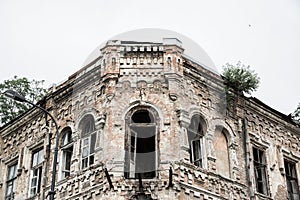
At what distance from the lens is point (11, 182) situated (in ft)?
69.3

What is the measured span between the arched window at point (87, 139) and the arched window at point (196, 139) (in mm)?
3121

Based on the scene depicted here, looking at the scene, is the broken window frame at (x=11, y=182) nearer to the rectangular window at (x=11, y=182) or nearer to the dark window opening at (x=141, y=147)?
the rectangular window at (x=11, y=182)

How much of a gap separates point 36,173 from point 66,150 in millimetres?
2075

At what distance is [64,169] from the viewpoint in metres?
18.2

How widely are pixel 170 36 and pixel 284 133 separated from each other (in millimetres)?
6325

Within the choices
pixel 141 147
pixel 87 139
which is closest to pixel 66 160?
pixel 87 139

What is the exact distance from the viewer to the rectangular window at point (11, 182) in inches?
818

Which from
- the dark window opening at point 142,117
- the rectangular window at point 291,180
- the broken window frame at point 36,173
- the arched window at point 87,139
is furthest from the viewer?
the rectangular window at point 291,180

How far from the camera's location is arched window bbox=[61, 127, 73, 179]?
59.4 ft

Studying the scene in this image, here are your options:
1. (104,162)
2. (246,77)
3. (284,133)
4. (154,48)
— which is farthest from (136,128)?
(284,133)

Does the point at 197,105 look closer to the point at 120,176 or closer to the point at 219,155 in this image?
the point at 219,155

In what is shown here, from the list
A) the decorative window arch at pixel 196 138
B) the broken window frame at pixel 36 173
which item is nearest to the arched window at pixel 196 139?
the decorative window arch at pixel 196 138

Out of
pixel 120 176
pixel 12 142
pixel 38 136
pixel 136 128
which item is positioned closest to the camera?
pixel 120 176

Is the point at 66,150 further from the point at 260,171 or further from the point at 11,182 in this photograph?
the point at 260,171
